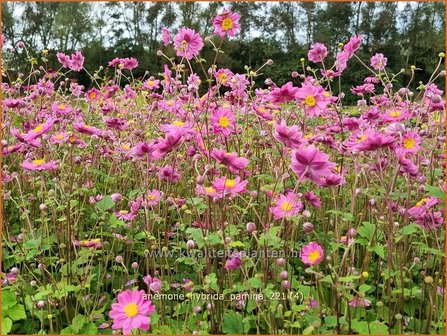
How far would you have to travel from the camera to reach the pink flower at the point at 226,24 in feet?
5.36

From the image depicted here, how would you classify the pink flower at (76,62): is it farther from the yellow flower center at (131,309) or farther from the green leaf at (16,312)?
the yellow flower center at (131,309)

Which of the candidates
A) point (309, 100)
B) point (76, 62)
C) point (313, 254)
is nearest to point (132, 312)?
point (313, 254)

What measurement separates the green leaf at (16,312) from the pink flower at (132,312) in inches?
17.5

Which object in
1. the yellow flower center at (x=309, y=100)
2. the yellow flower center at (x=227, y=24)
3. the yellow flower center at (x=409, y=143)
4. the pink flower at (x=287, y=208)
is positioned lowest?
the pink flower at (x=287, y=208)

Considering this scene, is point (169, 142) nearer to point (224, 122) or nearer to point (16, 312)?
point (224, 122)

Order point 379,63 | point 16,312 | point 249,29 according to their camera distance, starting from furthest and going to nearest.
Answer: point 249,29
point 379,63
point 16,312

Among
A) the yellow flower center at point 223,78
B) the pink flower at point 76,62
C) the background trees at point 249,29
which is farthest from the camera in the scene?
the background trees at point 249,29

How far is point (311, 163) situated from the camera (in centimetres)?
116

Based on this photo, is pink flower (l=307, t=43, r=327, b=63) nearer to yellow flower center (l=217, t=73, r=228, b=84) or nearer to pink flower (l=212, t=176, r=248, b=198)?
yellow flower center (l=217, t=73, r=228, b=84)

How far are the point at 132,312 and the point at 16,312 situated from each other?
1.67 feet

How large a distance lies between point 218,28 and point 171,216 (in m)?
0.67

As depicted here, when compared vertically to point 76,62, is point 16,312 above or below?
below

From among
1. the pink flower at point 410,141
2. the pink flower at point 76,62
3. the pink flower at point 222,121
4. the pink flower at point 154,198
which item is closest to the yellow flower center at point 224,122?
the pink flower at point 222,121

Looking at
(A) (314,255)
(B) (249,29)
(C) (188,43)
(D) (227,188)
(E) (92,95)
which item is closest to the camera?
(A) (314,255)
